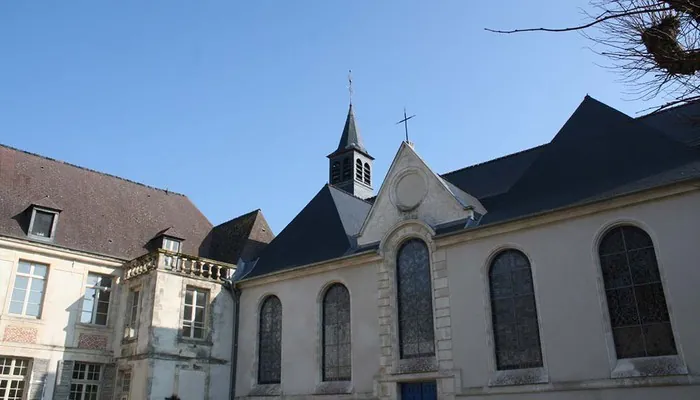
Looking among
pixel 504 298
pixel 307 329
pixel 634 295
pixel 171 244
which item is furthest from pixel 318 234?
pixel 634 295

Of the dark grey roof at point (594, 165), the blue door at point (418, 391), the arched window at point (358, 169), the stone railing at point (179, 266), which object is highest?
the arched window at point (358, 169)

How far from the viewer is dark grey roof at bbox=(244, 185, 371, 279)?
16.0m

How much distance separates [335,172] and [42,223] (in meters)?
11.7

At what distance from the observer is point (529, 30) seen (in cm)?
349

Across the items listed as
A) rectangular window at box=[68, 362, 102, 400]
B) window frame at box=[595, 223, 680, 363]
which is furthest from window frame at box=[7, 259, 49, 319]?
window frame at box=[595, 223, 680, 363]

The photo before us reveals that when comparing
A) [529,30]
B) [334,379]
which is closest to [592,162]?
[334,379]

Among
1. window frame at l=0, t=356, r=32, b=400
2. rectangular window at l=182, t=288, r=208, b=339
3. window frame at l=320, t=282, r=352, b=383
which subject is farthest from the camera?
rectangular window at l=182, t=288, r=208, b=339

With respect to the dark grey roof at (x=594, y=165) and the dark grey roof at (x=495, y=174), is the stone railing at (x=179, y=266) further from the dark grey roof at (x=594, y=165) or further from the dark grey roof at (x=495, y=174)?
the dark grey roof at (x=495, y=174)

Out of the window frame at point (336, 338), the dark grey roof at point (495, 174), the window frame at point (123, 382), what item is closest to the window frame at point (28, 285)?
the window frame at point (123, 382)

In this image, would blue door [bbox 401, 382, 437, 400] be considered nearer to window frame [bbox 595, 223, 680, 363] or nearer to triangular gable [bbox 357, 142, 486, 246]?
triangular gable [bbox 357, 142, 486, 246]

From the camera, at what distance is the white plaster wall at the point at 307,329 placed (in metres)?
13.8

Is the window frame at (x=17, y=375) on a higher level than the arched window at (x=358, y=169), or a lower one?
lower

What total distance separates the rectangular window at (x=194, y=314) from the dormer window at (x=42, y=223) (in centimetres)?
406

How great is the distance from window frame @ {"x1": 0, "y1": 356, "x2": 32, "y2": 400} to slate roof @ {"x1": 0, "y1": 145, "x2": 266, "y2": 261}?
3.09 m
